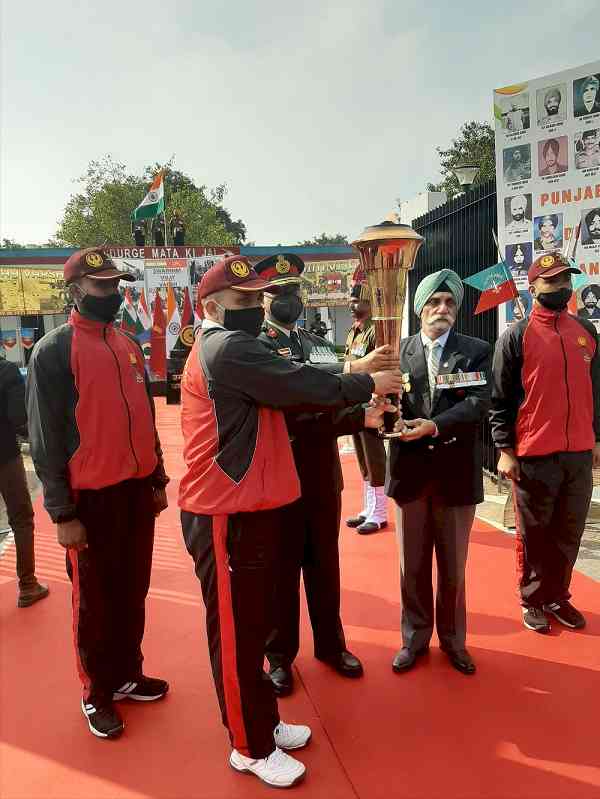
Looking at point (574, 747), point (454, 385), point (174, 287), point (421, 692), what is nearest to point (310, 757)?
point (421, 692)

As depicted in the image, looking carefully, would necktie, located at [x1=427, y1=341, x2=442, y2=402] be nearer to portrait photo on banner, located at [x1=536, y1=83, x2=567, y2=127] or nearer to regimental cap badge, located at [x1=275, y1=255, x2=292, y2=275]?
regimental cap badge, located at [x1=275, y1=255, x2=292, y2=275]

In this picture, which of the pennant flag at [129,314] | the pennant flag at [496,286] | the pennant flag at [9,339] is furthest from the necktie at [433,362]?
the pennant flag at [9,339]

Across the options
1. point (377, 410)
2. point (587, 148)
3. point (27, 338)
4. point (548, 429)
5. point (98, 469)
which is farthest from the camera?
point (27, 338)

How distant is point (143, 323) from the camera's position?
57.6ft

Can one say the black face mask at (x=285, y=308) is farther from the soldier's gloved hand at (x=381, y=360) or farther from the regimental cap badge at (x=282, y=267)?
the soldier's gloved hand at (x=381, y=360)

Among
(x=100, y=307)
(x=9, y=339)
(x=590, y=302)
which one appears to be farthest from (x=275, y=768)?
(x=9, y=339)

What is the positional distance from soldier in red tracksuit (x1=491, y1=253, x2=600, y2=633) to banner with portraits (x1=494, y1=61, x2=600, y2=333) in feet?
7.82

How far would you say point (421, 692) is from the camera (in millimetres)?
2750

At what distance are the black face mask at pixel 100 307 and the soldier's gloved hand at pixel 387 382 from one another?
1320 mm

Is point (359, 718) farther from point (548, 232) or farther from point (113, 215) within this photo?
point (113, 215)

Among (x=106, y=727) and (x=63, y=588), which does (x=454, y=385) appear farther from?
(x=63, y=588)

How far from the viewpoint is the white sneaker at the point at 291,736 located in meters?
2.38

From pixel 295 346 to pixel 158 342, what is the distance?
611 inches

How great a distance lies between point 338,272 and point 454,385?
19146mm
